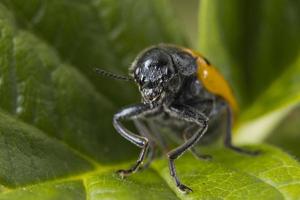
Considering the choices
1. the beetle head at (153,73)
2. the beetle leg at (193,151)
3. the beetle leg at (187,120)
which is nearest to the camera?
the beetle leg at (187,120)

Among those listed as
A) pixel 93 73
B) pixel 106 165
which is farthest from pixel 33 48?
pixel 106 165

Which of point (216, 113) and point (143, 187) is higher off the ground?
point (216, 113)

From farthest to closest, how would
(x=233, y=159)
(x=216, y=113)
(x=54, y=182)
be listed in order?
(x=216, y=113)
(x=233, y=159)
(x=54, y=182)

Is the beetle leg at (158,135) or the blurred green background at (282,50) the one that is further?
the blurred green background at (282,50)

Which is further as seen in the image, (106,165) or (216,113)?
(216,113)

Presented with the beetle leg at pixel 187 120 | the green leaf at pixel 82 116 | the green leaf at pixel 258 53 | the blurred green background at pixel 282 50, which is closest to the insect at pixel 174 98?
the beetle leg at pixel 187 120

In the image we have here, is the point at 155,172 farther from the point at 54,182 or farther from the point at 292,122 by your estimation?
the point at 292,122

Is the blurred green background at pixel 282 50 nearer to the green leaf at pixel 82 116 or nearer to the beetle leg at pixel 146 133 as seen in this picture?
the green leaf at pixel 82 116

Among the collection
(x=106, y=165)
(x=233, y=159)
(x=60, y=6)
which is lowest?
(x=106, y=165)
